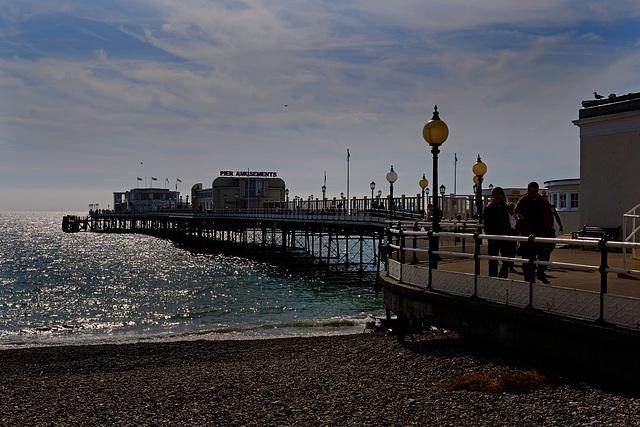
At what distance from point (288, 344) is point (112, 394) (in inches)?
276

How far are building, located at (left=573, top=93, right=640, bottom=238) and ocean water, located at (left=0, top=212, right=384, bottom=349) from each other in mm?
8181

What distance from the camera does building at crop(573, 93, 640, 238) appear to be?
12867mm

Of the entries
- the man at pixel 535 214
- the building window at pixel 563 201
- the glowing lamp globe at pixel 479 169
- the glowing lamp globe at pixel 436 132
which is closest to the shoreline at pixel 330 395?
the man at pixel 535 214

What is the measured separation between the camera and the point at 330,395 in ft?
23.7

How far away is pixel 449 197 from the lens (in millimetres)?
24609

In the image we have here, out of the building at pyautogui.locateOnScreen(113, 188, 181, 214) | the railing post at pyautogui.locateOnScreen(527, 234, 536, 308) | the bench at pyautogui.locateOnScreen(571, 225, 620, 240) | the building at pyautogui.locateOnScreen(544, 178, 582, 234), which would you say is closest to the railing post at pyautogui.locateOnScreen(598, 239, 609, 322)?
the railing post at pyautogui.locateOnScreen(527, 234, 536, 308)

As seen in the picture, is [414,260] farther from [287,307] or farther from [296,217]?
[296,217]

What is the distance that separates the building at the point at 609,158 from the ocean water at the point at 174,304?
8.18m

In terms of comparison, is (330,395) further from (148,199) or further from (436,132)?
(148,199)

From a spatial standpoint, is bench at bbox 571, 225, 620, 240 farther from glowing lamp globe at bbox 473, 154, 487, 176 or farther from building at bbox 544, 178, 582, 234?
building at bbox 544, 178, 582, 234

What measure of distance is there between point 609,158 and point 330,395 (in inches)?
378

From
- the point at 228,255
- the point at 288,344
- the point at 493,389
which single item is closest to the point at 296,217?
the point at 228,255

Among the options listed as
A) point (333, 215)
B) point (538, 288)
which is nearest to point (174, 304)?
point (333, 215)

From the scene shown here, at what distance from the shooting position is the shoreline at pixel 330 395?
604cm
